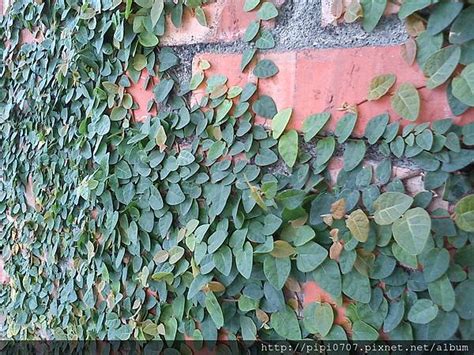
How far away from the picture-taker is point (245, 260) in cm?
73

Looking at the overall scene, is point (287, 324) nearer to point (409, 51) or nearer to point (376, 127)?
point (376, 127)

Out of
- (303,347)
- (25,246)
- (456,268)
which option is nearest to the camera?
(456,268)

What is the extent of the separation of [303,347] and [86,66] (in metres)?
0.69

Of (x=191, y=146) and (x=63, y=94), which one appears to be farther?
(x=63, y=94)

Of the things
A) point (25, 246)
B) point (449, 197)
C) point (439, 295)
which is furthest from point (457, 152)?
point (25, 246)

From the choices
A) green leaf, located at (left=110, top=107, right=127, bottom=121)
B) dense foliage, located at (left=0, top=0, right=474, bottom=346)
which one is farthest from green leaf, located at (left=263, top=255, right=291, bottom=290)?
green leaf, located at (left=110, top=107, right=127, bottom=121)

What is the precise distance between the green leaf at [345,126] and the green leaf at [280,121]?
0.08 m

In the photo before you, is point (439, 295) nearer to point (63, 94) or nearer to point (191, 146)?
point (191, 146)

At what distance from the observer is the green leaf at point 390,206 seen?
618 mm

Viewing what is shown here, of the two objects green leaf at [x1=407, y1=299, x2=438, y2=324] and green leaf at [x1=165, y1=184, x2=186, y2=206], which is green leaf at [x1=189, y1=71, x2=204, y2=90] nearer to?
green leaf at [x1=165, y1=184, x2=186, y2=206]

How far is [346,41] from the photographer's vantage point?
0.68 meters

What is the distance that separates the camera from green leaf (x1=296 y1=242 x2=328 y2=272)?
681 mm

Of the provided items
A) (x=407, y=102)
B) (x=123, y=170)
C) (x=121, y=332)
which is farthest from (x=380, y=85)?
(x=121, y=332)

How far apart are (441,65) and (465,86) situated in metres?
0.04
